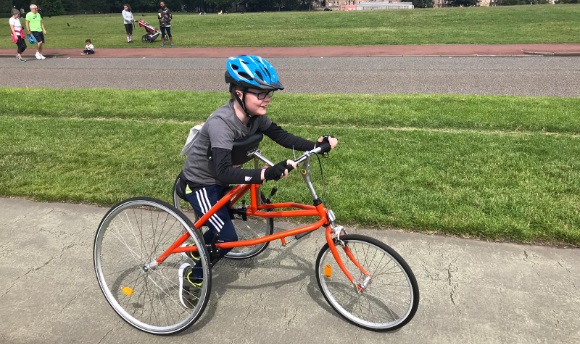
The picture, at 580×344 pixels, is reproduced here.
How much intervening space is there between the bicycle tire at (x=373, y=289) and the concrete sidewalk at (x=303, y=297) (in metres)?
0.09

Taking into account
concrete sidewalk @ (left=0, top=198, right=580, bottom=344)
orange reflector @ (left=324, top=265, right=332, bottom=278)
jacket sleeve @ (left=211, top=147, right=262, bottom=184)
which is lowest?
concrete sidewalk @ (left=0, top=198, right=580, bottom=344)

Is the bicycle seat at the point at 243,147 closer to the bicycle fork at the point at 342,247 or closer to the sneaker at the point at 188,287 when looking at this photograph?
the bicycle fork at the point at 342,247

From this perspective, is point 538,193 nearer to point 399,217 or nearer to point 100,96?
point 399,217

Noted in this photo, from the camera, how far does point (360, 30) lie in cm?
2359

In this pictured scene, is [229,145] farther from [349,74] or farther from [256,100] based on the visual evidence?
[349,74]

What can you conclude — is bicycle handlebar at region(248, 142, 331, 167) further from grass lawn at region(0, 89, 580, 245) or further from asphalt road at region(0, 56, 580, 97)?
asphalt road at region(0, 56, 580, 97)

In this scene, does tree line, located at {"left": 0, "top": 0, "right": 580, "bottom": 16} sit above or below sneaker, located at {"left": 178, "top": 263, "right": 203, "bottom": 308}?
above

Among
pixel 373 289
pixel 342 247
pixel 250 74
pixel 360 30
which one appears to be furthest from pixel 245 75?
pixel 360 30

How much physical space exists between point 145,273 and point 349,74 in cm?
1030

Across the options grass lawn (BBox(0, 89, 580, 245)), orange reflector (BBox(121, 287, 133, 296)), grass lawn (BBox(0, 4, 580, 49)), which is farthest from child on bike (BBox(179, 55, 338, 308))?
grass lawn (BBox(0, 4, 580, 49))

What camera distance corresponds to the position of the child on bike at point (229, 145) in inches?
105

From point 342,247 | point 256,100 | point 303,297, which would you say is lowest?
point 303,297

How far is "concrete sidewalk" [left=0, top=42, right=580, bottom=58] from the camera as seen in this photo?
15969mm

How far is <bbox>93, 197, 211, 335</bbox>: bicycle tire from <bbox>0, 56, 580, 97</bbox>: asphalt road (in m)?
7.27
